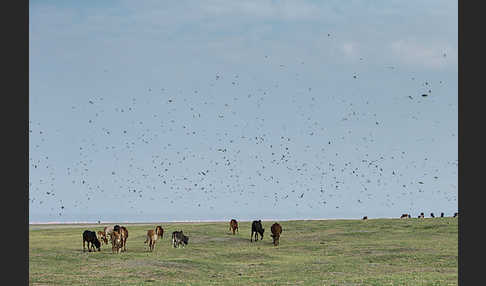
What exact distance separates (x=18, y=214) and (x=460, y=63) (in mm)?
7179

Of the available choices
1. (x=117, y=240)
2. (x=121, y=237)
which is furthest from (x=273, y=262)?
(x=117, y=240)

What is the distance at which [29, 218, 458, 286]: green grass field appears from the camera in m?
32.6

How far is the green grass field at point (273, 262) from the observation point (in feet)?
107

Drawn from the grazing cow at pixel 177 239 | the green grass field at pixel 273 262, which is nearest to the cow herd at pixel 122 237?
the grazing cow at pixel 177 239

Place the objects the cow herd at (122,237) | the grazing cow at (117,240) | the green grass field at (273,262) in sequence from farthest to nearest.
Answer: the cow herd at (122,237), the grazing cow at (117,240), the green grass field at (273,262)

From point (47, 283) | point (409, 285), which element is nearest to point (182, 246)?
point (47, 283)

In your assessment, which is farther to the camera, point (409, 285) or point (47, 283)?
point (47, 283)

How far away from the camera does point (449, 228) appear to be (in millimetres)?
66250

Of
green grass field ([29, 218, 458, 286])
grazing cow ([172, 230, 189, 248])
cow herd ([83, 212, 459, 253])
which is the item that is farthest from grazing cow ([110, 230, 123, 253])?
grazing cow ([172, 230, 189, 248])

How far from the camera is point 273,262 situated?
43344 mm

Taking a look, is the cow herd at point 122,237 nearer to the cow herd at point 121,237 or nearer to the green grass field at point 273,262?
the cow herd at point 121,237

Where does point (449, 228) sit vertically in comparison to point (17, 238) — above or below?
below

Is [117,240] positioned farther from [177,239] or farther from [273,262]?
[273,262]

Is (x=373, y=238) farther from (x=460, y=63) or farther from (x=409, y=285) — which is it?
(x=460, y=63)
